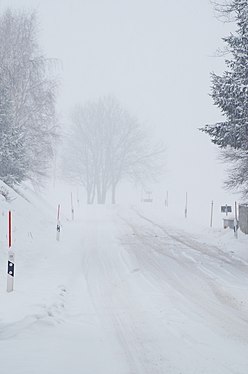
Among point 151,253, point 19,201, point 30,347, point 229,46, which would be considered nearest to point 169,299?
point 30,347

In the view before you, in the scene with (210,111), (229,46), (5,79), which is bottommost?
(229,46)

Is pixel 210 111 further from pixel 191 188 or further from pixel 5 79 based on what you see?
pixel 5 79

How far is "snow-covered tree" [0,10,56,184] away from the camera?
26906 millimetres

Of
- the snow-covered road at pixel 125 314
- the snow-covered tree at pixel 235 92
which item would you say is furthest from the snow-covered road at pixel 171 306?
the snow-covered tree at pixel 235 92

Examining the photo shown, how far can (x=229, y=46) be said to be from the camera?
14383 mm

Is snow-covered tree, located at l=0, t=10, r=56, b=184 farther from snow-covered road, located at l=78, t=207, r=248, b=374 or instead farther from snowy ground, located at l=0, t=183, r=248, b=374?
snow-covered road, located at l=78, t=207, r=248, b=374

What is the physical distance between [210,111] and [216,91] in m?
167

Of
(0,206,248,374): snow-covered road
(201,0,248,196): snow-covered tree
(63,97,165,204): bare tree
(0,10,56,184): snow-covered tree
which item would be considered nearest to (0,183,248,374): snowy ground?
(0,206,248,374): snow-covered road

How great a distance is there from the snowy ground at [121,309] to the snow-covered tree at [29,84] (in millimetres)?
12479

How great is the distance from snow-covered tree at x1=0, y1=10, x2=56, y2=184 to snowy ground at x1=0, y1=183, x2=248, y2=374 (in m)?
12.5

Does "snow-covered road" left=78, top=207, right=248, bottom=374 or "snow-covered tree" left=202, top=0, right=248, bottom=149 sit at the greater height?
"snow-covered tree" left=202, top=0, right=248, bottom=149

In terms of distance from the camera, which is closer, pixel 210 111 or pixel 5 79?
pixel 5 79

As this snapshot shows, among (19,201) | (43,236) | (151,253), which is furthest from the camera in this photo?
(19,201)

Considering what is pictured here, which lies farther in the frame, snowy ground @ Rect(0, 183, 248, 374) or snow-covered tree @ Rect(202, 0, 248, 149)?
snow-covered tree @ Rect(202, 0, 248, 149)
